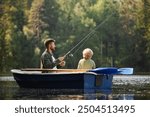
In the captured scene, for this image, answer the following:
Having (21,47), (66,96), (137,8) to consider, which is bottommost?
(66,96)

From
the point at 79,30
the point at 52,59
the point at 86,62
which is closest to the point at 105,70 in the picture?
the point at 86,62

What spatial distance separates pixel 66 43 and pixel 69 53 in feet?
0.20

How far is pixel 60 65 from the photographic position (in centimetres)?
336

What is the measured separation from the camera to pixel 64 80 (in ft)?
10.7

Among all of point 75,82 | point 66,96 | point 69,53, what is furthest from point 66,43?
point 66,96

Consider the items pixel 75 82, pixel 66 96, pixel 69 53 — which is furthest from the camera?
pixel 69 53

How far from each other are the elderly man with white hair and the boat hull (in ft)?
0.20

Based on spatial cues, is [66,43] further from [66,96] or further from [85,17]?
[66,96]

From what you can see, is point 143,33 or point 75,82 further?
point 143,33

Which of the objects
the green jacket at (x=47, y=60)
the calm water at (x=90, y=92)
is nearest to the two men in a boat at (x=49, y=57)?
the green jacket at (x=47, y=60)

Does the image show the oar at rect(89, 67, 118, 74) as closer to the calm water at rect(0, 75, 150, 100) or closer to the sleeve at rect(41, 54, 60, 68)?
the calm water at rect(0, 75, 150, 100)

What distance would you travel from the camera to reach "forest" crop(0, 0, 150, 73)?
3521 mm

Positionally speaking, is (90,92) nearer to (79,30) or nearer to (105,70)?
(105,70)

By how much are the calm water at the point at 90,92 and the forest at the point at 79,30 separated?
8 centimetres
